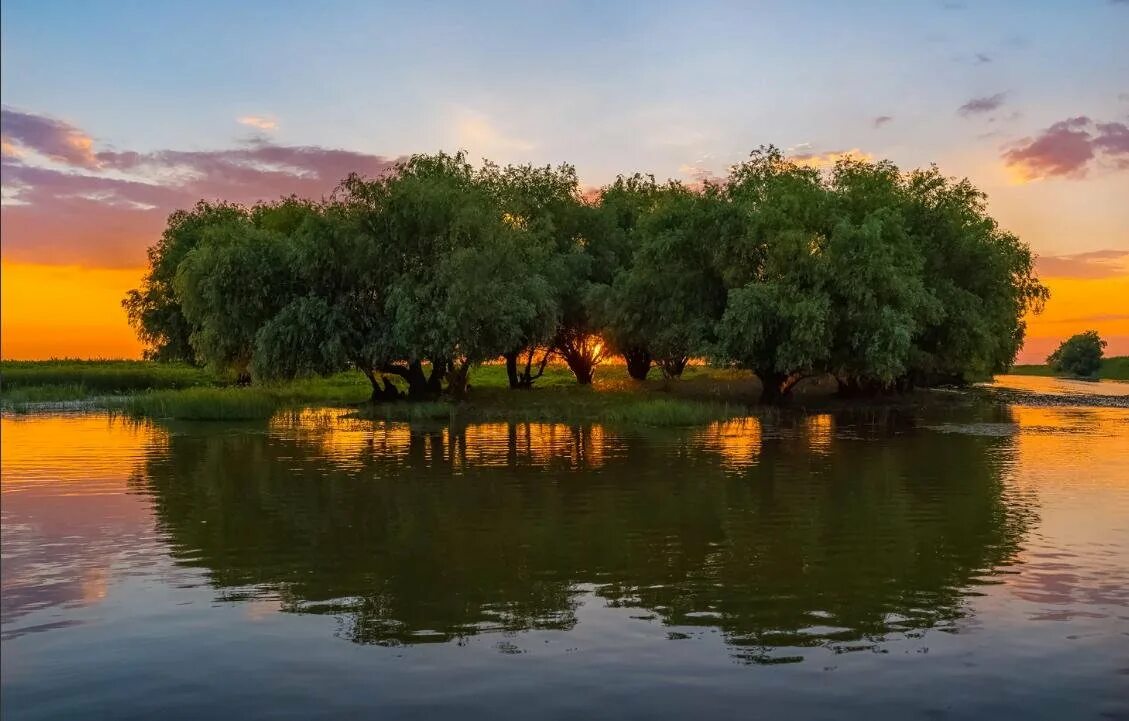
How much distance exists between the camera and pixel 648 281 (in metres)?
61.3

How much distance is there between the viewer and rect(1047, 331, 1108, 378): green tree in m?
123

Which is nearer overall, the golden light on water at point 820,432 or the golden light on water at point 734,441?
the golden light on water at point 734,441

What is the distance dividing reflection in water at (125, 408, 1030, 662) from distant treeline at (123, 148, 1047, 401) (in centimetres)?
1938

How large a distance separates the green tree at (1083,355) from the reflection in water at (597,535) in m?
105

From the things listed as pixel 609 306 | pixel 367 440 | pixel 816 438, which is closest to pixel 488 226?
pixel 609 306

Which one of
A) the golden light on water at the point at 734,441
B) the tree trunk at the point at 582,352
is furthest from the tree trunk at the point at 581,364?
the golden light on water at the point at 734,441

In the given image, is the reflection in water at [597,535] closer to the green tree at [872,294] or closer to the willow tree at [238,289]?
the green tree at [872,294]

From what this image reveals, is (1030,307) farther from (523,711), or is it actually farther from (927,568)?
(523,711)

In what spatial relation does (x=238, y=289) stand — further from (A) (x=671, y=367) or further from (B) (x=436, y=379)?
(A) (x=671, y=367)

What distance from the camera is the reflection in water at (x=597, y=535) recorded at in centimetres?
1286

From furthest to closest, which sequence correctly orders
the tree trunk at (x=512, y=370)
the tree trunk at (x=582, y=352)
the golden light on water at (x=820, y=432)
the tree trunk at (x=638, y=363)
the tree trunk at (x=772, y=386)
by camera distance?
the tree trunk at (x=638, y=363) < the tree trunk at (x=582, y=352) < the tree trunk at (x=512, y=370) < the tree trunk at (x=772, y=386) < the golden light on water at (x=820, y=432)

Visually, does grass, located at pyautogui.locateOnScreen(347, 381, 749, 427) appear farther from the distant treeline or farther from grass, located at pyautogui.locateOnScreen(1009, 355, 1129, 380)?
grass, located at pyautogui.locateOnScreen(1009, 355, 1129, 380)

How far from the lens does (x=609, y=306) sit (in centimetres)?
6338

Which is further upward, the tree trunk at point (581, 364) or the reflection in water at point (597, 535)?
the tree trunk at point (581, 364)
